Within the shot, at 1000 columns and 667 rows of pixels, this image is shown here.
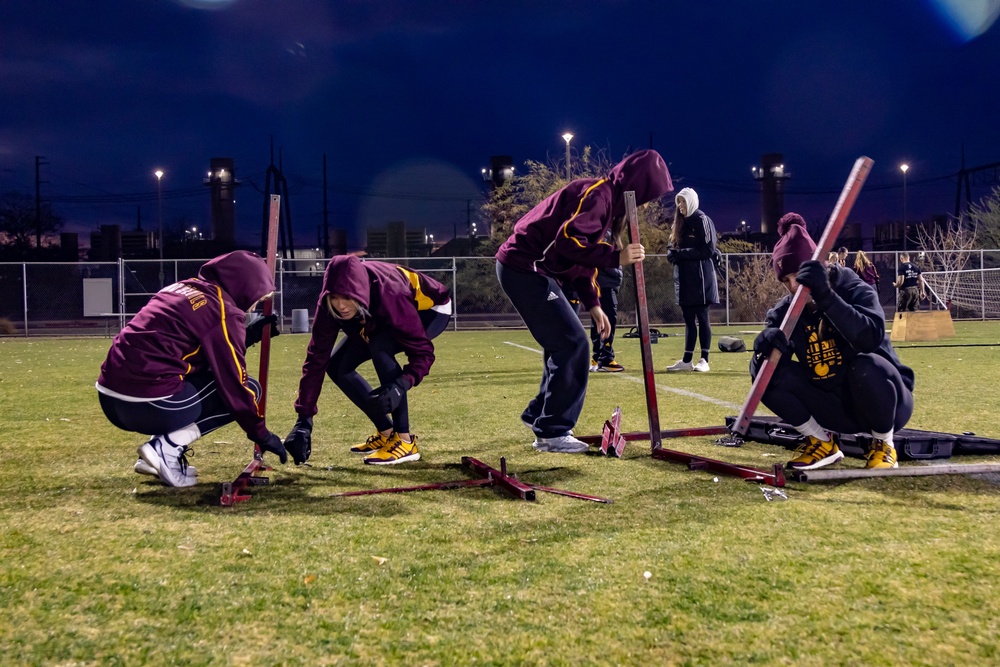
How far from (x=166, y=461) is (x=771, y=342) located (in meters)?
3.35

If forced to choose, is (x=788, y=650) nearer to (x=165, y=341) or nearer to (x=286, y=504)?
(x=286, y=504)

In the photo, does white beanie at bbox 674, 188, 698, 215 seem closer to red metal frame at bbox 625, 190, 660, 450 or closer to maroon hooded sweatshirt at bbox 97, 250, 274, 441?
red metal frame at bbox 625, 190, 660, 450

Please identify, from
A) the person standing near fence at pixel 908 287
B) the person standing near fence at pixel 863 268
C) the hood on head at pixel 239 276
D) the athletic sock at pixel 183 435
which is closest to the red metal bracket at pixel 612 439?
the hood on head at pixel 239 276

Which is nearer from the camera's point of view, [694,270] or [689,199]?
[689,199]

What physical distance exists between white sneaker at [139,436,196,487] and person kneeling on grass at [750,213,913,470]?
3.29 metres

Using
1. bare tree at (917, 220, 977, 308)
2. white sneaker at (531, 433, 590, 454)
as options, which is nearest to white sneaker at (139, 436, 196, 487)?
white sneaker at (531, 433, 590, 454)

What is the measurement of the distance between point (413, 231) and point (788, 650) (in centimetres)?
5985

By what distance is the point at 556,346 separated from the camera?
5590mm

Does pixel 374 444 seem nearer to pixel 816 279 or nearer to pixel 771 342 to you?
pixel 771 342

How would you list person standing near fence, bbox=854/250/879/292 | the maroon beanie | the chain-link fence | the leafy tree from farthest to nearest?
the leafy tree < the chain-link fence < person standing near fence, bbox=854/250/879/292 < the maroon beanie

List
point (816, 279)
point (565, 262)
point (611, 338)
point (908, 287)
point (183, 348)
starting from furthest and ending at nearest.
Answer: point (908, 287) < point (611, 338) < point (565, 262) < point (183, 348) < point (816, 279)

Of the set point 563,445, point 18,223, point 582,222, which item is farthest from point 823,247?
point 18,223

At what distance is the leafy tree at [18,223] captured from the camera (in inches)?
2111

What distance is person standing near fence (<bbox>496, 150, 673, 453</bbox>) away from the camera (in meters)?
5.30
